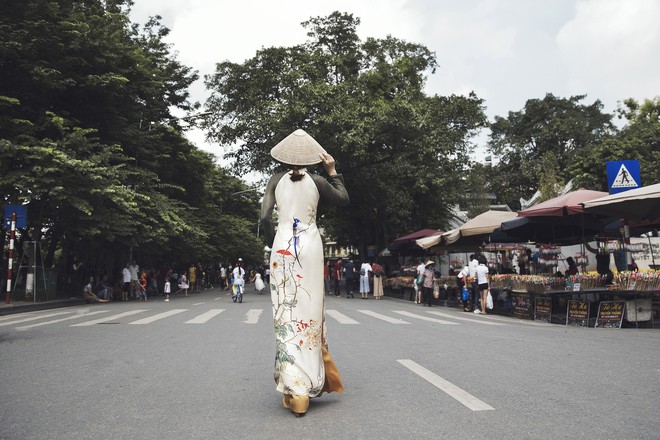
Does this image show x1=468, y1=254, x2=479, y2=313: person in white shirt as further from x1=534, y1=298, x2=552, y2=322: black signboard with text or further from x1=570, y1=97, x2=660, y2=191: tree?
x1=570, y1=97, x2=660, y2=191: tree

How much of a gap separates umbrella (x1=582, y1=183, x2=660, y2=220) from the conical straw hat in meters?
7.97

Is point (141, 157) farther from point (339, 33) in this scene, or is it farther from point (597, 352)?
point (597, 352)

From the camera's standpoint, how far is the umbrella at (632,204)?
402 inches

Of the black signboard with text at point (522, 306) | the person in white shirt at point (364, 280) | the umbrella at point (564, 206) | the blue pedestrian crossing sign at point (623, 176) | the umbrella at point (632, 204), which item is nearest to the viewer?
the umbrella at point (632, 204)

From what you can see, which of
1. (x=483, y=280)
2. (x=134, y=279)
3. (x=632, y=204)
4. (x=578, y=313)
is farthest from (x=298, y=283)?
(x=134, y=279)

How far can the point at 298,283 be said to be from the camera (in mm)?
4426

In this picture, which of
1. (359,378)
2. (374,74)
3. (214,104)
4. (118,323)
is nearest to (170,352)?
(359,378)

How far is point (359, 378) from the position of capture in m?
5.46

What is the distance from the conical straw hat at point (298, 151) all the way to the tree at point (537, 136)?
49.3 m

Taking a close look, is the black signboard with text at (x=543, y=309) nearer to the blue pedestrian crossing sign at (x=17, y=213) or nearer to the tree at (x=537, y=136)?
the blue pedestrian crossing sign at (x=17, y=213)

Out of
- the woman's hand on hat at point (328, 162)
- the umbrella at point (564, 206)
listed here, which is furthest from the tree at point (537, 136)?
the woman's hand on hat at point (328, 162)

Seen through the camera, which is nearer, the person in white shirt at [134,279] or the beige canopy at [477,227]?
the beige canopy at [477,227]

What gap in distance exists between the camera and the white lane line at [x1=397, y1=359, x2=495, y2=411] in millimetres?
4266

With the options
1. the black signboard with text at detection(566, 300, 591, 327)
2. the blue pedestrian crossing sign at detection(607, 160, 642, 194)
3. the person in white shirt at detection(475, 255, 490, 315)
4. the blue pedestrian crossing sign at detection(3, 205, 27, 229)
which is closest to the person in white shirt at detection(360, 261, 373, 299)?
the person in white shirt at detection(475, 255, 490, 315)
